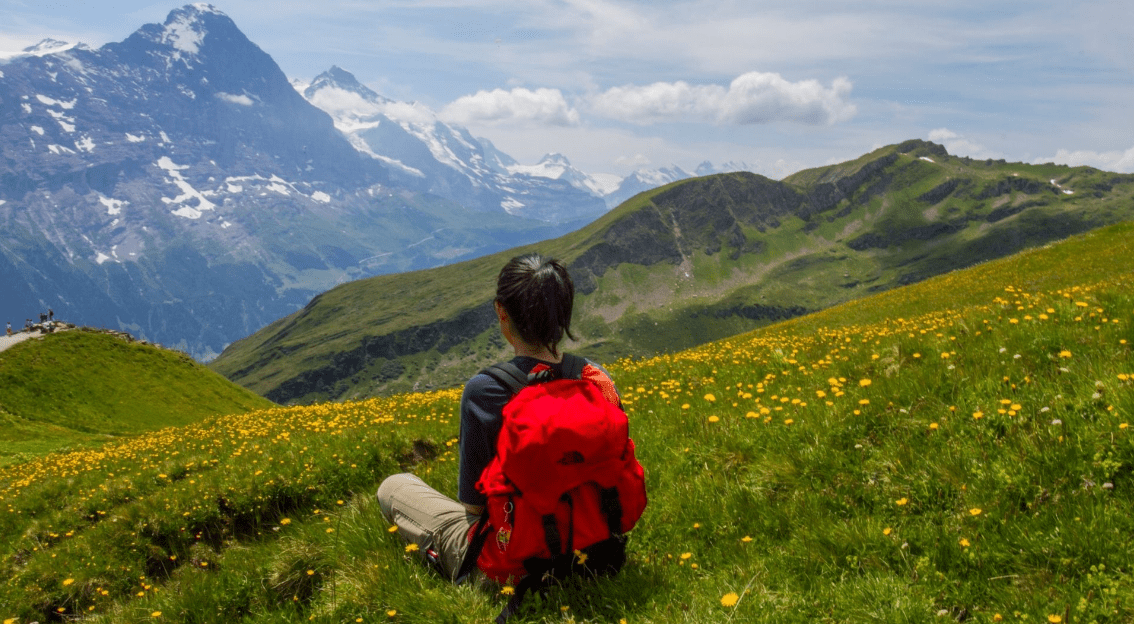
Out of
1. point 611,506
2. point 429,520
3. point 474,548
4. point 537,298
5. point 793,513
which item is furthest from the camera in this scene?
point 429,520

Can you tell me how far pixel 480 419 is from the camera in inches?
188

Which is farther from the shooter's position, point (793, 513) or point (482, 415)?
point (793, 513)

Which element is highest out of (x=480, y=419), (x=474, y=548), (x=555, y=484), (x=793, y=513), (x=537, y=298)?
(x=537, y=298)

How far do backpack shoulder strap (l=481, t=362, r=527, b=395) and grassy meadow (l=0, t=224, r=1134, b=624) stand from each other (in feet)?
5.47

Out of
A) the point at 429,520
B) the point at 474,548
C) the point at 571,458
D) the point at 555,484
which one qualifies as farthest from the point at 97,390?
the point at 571,458

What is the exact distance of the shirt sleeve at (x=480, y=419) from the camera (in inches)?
188

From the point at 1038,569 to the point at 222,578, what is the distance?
730 cm

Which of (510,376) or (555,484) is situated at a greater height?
(510,376)

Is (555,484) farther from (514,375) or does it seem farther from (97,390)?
(97,390)

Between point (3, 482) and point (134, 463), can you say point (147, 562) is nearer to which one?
point (134, 463)

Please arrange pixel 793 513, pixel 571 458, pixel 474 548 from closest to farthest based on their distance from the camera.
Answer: pixel 571 458, pixel 474 548, pixel 793 513

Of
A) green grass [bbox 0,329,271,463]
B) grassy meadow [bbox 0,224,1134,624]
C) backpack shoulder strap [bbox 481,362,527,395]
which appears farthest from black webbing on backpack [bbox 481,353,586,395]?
green grass [bbox 0,329,271,463]

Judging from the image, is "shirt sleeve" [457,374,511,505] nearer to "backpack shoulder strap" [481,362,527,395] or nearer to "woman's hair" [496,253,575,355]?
"backpack shoulder strap" [481,362,527,395]

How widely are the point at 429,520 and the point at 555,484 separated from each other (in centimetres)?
196
